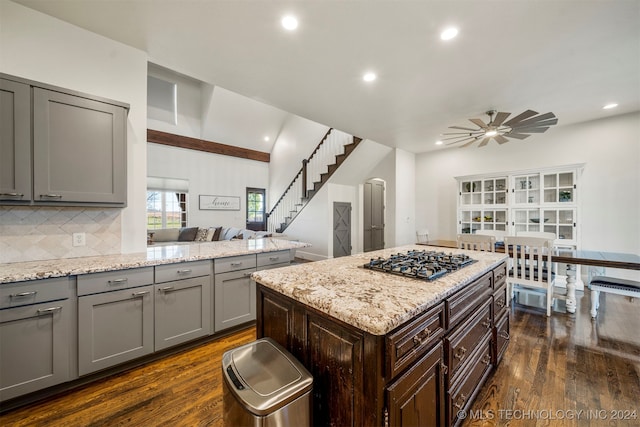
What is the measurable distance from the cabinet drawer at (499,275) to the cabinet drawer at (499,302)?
0.05m

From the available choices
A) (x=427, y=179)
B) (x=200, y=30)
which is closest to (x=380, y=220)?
(x=427, y=179)

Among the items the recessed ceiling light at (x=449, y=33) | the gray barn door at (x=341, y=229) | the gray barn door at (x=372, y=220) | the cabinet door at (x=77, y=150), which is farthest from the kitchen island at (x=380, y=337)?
the gray barn door at (x=372, y=220)

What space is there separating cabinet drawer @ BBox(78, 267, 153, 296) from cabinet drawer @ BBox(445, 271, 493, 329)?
219 cm

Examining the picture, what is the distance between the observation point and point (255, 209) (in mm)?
8844

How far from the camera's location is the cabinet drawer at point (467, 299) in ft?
4.30

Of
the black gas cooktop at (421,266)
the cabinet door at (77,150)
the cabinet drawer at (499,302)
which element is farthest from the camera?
the cabinet drawer at (499,302)

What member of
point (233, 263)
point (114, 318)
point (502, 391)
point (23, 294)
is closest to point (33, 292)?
point (23, 294)

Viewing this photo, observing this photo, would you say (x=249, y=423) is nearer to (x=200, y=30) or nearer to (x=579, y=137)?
(x=200, y=30)

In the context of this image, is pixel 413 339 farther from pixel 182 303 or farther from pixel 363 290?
pixel 182 303

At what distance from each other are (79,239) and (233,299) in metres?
1.41

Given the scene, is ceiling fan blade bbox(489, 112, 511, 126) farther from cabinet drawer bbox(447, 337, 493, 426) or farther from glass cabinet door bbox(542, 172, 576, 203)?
cabinet drawer bbox(447, 337, 493, 426)

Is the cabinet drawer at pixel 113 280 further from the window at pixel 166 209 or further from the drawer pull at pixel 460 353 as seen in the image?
the window at pixel 166 209

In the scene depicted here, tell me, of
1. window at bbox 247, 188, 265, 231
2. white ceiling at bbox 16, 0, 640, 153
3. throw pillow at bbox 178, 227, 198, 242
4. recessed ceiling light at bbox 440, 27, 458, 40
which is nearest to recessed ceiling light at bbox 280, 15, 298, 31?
white ceiling at bbox 16, 0, 640, 153

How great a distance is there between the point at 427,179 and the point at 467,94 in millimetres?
3006
